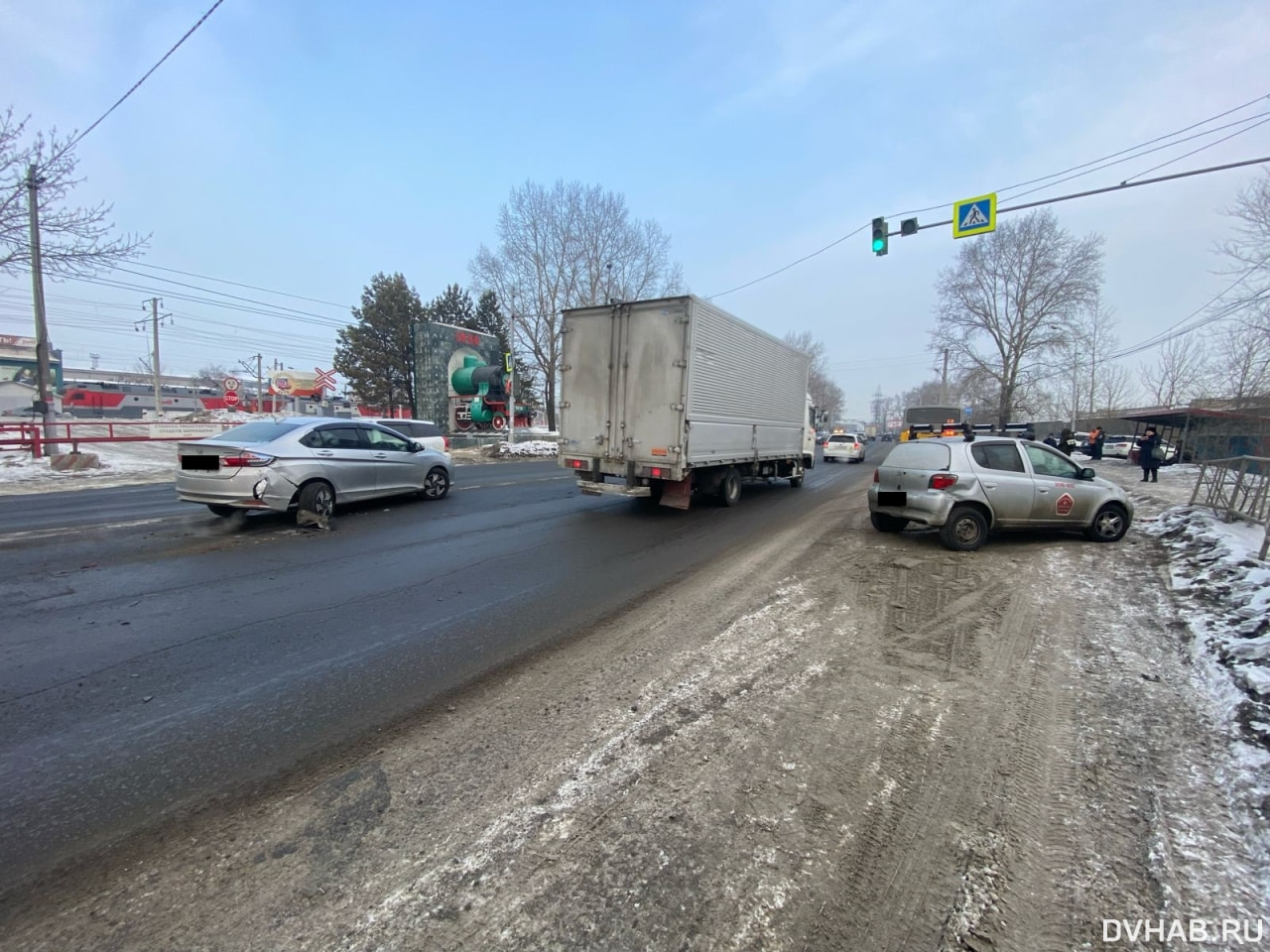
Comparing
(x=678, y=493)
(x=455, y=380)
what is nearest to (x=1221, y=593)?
(x=678, y=493)

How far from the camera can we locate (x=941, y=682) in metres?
3.82

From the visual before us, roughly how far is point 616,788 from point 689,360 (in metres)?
7.37

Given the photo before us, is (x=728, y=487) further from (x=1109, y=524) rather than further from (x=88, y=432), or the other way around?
(x=88, y=432)

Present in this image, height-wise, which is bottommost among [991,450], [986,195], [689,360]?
[991,450]

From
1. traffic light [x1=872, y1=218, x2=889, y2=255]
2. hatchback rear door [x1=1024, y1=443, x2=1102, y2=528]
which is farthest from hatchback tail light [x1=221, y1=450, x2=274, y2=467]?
traffic light [x1=872, y1=218, x2=889, y2=255]

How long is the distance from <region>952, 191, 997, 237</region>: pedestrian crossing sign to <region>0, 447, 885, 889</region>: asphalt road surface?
8.77 m

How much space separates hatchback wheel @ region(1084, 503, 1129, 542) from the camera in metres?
8.02

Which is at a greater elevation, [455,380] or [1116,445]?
[455,380]

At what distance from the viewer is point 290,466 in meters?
8.24

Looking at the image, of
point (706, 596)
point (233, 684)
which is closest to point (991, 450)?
point (706, 596)

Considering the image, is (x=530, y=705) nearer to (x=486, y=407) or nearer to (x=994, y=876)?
(x=994, y=876)

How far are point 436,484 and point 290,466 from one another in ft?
11.6

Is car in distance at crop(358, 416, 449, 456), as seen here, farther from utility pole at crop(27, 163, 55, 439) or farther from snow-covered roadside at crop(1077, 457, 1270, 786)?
snow-covered roadside at crop(1077, 457, 1270, 786)

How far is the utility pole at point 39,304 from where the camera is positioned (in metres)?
14.2
